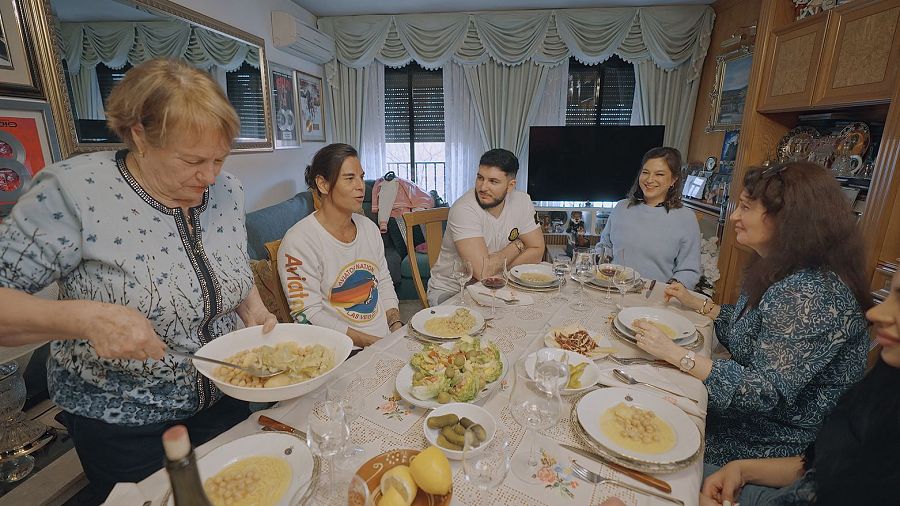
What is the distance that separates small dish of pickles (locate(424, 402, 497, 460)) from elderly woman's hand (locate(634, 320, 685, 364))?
25.8 inches

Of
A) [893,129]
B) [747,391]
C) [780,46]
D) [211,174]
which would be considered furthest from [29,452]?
[780,46]

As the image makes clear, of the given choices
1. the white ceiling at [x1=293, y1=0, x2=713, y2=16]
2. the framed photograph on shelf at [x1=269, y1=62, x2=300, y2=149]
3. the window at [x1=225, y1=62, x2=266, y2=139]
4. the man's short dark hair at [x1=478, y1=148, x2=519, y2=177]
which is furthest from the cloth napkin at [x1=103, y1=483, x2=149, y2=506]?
the white ceiling at [x1=293, y1=0, x2=713, y2=16]

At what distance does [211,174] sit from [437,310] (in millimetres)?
912

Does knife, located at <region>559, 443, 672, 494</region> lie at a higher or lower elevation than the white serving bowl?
lower

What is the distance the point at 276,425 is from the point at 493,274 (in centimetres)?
145

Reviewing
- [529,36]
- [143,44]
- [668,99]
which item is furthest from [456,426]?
[668,99]

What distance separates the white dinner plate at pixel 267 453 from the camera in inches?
31.5

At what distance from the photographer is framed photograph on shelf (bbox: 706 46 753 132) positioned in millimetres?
3760

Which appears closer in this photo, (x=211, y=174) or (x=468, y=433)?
(x=468, y=433)

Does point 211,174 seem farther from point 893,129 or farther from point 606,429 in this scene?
point 893,129

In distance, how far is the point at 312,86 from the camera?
4785 mm

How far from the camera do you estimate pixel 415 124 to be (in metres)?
5.40

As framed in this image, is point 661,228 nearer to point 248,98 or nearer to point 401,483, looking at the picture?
point 401,483

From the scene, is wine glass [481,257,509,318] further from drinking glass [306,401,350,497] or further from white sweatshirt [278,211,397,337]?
drinking glass [306,401,350,497]
